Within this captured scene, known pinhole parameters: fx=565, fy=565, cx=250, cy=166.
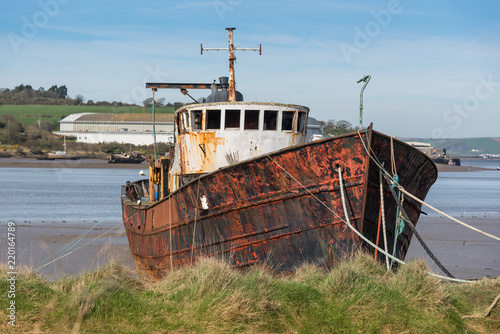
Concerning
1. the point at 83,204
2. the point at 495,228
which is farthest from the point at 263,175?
the point at 83,204

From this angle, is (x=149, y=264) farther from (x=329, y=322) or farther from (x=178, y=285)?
(x=329, y=322)

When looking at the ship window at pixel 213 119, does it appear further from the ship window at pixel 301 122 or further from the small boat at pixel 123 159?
the small boat at pixel 123 159

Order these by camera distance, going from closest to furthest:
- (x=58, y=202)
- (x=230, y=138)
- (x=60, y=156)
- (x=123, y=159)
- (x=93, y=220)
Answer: (x=230, y=138) < (x=93, y=220) < (x=58, y=202) < (x=123, y=159) < (x=60, y=156)

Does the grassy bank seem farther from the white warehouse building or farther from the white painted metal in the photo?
the white warehouse building

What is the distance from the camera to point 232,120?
1230 cm

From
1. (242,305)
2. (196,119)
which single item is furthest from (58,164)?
(242,305)

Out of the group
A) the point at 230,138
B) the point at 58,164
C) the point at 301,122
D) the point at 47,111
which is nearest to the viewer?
the point at 230,138

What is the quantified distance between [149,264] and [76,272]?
1.69 metres

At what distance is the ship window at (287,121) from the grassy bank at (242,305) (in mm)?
5304

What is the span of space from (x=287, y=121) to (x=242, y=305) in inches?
256

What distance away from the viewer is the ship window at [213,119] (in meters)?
12.3

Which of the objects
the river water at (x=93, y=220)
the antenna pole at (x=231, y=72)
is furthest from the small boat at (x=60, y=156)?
the antenna pole at (x=231, y=72)

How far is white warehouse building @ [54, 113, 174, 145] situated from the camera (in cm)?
8550

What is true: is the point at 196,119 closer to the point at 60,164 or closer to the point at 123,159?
the point at 123,159
